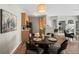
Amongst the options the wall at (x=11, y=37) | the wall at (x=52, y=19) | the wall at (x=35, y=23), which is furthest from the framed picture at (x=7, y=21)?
the wall at (x=52, y=19)

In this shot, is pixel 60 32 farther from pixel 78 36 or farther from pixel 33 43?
pixel 33 43

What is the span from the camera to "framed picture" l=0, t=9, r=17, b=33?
2.36 m

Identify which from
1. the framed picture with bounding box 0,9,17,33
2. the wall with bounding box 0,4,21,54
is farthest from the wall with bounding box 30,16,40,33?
the framed picture with bounding box 0,9,17,33

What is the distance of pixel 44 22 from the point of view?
2.31 metres

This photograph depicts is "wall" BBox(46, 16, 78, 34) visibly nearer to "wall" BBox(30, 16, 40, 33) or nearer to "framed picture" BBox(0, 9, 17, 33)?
"wall" BBox(30, 16, 40, 33)

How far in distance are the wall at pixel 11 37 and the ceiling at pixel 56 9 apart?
0.18 meters

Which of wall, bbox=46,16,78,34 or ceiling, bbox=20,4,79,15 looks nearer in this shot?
ceiling, bbox=20,4,79,15

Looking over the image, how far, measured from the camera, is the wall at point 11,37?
215 cm

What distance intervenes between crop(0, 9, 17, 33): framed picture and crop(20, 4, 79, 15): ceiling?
38 cm

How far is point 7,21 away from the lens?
Answer: 2.40 metres

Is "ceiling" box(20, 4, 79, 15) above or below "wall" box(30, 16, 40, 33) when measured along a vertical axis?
above

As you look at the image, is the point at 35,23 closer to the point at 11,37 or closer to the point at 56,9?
the point at 56,9

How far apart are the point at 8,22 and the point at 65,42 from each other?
119 cm
